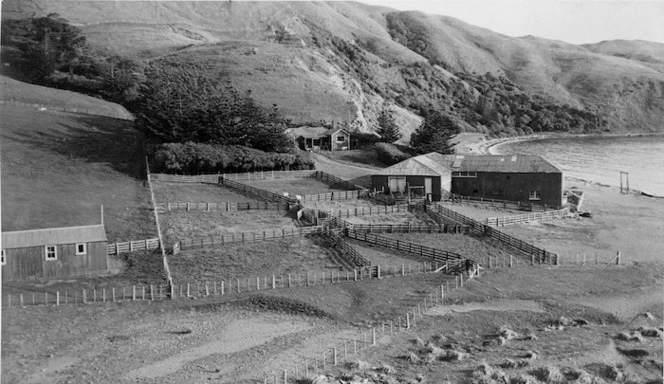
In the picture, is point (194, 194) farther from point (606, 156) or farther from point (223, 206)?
point (606, 156)

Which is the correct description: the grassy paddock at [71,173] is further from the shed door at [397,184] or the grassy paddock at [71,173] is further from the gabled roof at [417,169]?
the gabled roof at [417,169]

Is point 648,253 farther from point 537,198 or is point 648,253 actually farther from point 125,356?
point 125,356

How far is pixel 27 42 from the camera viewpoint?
10988cm

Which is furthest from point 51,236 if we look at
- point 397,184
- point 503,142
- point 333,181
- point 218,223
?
point 503,142

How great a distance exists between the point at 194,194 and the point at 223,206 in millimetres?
6391

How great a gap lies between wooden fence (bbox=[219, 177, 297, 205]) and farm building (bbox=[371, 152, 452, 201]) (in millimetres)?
12151

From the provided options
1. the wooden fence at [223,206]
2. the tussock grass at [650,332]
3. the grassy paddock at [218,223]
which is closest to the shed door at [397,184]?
the wooden fence at [223,206]

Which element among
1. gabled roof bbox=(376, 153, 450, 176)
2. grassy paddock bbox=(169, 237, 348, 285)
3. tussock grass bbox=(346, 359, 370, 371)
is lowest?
tussock grass bbox=(346, 359, 370, 371)

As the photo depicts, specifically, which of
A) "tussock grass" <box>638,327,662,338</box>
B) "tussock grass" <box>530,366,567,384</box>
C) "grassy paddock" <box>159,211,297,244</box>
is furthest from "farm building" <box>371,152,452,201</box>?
"tussock grass" <box>530,366,567,384</box>

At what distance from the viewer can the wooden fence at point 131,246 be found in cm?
4091

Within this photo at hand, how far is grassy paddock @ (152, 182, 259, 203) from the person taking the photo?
194ft

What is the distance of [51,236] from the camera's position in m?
35.9

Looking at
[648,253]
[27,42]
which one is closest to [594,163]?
[648,253]

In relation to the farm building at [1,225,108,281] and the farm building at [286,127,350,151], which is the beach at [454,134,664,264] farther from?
the farm building at [286,127,350,151]
